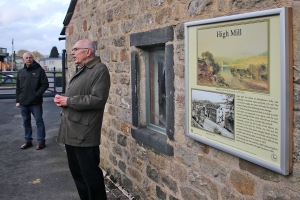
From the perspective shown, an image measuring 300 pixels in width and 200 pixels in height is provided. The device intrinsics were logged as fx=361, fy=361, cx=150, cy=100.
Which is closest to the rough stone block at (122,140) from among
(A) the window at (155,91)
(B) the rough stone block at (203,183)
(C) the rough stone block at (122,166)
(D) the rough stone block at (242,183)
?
(C) the rough stone block at (122,166)

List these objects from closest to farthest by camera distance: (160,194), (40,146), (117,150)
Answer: (160,194) → (117,150) → (40,146)

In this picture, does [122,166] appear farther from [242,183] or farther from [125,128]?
[242,183]

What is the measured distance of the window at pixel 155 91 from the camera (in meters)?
4.05

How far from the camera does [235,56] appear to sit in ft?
8.27

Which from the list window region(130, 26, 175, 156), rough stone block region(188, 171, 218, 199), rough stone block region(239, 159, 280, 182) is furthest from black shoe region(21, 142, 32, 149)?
rough stone block region(239, 159, 280, 182)

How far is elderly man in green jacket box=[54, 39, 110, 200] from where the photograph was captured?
3.55m

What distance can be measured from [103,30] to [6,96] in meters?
11.7

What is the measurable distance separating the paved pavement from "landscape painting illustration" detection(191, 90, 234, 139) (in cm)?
204

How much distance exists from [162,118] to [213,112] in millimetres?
1373

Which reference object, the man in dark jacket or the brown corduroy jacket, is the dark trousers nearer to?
the brown corduroy jacket

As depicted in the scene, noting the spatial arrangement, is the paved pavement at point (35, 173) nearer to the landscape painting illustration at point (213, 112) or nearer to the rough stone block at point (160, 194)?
the rough stone block at point (160, 194)

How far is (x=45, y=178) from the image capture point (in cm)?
541

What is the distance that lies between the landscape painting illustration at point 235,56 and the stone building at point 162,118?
149mm

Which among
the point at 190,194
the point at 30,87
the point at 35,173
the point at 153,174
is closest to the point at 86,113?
the point at 153,174
